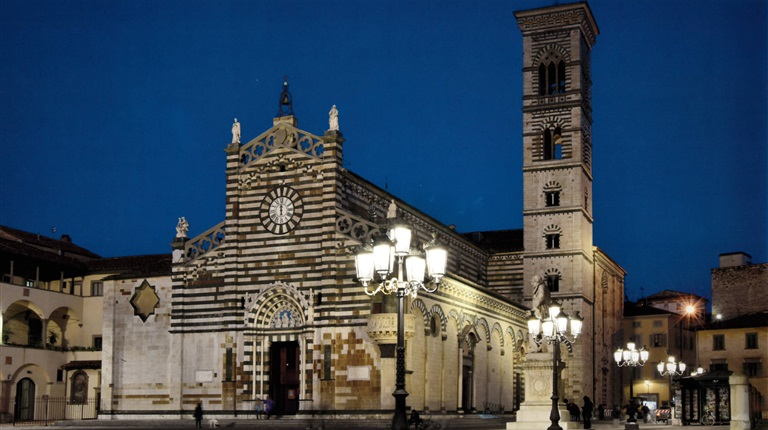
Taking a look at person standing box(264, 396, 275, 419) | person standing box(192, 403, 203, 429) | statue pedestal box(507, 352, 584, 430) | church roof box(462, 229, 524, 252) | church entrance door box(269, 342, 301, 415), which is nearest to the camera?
statue pedestal box(507, 352, 584, 430)

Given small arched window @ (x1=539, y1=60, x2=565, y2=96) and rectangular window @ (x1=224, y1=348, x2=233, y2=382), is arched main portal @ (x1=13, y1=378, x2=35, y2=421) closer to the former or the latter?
rectangular window @ (x1=224, y1=348, x2=233, y2=382)

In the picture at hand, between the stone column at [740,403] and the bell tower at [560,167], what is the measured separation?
80.9 feet

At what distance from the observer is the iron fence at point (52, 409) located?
4788 cm

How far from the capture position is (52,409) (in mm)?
49281

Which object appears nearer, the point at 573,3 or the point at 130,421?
the point at 130,421

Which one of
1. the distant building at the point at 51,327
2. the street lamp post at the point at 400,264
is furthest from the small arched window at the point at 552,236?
the street lamp post at the point at 400,264

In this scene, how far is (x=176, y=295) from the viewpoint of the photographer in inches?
1716

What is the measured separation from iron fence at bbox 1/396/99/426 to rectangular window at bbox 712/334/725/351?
108ft

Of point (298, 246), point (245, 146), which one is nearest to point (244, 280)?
point (298, 246)

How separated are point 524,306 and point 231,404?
820 inches

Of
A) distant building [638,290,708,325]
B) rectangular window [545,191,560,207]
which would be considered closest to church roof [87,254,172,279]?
rectangular window [545,191,560,207]

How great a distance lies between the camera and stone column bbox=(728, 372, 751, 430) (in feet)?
99.7

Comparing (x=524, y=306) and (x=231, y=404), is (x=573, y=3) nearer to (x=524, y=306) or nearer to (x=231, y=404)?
(x=524, y=306)

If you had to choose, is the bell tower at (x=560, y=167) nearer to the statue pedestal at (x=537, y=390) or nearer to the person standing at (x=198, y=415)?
the statue pedestal at (x=537, y=390)
